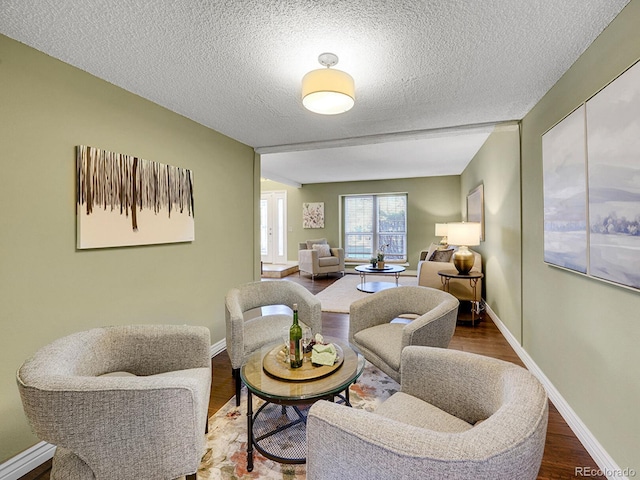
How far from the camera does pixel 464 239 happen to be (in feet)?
12.1

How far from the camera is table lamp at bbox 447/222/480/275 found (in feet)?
12.1

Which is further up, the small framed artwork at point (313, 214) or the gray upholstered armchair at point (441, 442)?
the small framed artwork at point (313, 214)

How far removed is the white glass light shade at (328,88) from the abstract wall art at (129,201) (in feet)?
4.72

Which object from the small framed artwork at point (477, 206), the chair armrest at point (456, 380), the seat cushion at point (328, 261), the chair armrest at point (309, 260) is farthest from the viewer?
the seat cushion at point (328, 261)

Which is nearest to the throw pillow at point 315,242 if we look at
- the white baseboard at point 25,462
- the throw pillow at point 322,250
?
the throw pillow at point 322,250

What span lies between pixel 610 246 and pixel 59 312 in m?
3.12

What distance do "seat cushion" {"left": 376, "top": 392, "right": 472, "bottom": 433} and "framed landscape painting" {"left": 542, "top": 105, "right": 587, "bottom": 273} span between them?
1.23 metres

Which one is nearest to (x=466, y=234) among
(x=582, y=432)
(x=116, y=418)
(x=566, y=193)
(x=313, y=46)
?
(x=566, y=193)

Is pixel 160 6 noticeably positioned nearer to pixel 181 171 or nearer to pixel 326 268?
pixel 181 171

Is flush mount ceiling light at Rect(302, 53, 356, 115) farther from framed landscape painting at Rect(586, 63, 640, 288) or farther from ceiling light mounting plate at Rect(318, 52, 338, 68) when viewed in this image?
framed landscape painting at Rect(586, 63, 640, 288)

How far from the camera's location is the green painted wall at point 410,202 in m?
7.27

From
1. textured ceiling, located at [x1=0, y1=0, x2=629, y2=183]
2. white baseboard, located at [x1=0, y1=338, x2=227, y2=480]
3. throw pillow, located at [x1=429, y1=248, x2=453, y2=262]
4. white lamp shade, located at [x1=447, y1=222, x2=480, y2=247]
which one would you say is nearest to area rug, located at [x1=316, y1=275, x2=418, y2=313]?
throw pillow, located at [x1=429, y1=248, x2=453, y2=262]

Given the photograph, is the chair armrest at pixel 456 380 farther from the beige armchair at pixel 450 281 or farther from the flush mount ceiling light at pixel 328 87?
the beige armchair at pixel 450 281
